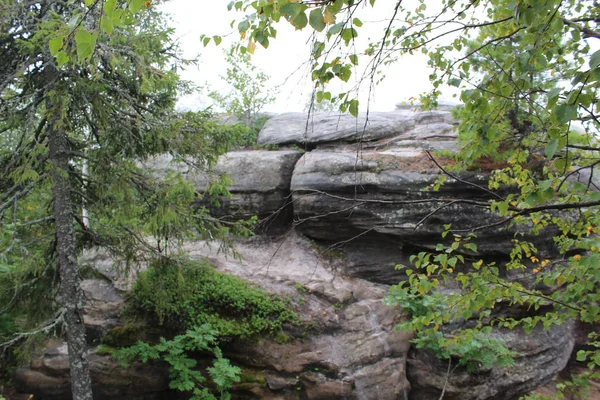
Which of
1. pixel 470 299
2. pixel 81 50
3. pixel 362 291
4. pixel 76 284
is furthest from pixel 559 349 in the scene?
pixel 81 50

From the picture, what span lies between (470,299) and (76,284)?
16.4 feet

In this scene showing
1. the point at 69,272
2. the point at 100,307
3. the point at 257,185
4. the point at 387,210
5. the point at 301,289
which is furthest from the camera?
the point at 257,185

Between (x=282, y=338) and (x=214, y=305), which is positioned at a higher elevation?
(x=214, y=305)

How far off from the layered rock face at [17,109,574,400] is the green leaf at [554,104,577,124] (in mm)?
3347

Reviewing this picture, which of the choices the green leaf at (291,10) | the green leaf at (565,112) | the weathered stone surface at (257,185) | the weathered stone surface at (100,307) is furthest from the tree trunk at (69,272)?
the green leaf at (565,112)

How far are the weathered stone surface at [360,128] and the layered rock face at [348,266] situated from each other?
4cm

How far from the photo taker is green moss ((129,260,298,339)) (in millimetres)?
6523

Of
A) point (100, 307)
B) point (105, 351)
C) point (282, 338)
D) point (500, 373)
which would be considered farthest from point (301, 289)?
point (500, 373)

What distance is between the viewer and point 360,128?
10.4 metres

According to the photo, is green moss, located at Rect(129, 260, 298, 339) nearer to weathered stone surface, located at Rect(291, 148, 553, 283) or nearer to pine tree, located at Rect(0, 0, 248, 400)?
pine tree, located at Rect(0, 0, 248, 400)

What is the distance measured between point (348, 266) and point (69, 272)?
213 inches

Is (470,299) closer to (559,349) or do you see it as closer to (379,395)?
(379,395)

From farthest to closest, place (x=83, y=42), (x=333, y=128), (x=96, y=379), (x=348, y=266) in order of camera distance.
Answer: (x=333, y=128) → (x=348, y=266) → (x=96, y=379) → (x=83, y=42)

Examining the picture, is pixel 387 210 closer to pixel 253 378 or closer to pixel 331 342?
pixel 331 342
